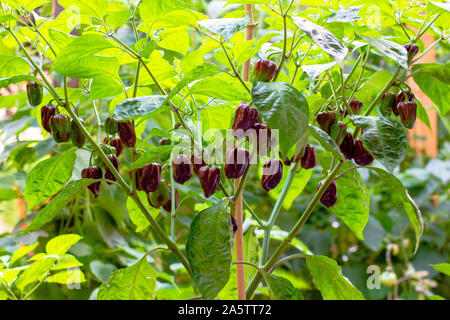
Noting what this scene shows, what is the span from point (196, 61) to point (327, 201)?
0.64 ft

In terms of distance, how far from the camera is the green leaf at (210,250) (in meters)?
0.38

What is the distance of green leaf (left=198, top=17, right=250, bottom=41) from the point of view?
366mm

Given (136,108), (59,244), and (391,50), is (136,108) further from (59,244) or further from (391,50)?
(59,244)

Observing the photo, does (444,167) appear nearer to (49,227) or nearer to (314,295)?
(314,295)

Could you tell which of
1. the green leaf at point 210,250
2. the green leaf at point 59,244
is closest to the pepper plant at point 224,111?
the green leaf at point 210,250

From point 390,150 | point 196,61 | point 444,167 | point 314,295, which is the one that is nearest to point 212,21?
point 196,61

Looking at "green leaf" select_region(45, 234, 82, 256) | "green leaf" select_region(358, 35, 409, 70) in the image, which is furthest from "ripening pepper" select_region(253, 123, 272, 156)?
"green leaf" select_region(45, 234, 82, 256)

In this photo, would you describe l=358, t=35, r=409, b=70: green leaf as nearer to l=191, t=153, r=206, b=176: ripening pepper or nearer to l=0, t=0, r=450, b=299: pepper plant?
l=0, t=0, r=450, b=299: pepper plant

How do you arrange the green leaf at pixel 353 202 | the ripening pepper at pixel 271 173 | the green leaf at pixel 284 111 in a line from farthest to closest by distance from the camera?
the green leaf at pixel 353 202 < the ripening pepper at pixel 271 173 < the green leaf at pixel 284 111

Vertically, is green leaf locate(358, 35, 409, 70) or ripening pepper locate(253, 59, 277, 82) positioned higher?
green leaf locate(358, 35, 409, 70)

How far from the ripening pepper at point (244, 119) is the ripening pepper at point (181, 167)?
0.20ft

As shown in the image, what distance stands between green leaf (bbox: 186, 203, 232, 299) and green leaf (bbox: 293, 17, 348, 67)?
0.55 feet

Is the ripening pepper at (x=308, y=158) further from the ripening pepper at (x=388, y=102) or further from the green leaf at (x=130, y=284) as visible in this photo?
the green leaf at (x=130, y=284)

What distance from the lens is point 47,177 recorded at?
0.47 m
